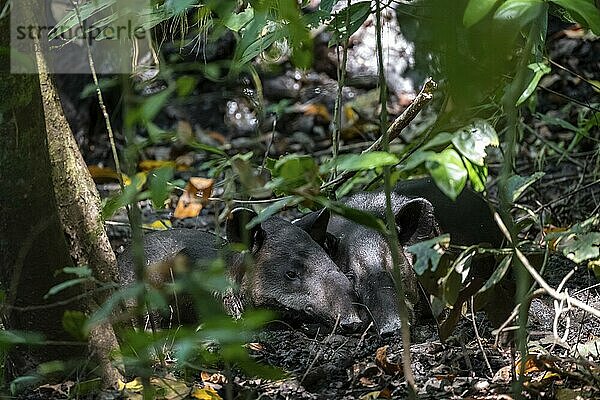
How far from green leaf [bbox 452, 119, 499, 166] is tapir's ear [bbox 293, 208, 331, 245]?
1.66 metres

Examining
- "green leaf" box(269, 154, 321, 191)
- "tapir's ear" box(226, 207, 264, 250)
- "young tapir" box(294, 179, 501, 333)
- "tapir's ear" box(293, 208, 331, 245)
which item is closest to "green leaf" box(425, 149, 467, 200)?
"green leaf" box(269, 154, 321, 191)

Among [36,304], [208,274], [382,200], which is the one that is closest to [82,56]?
[382,200]

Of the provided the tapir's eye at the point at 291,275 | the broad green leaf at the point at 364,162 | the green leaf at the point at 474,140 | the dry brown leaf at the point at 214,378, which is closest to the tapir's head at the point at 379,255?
the tapir's eye at the point at 291,275

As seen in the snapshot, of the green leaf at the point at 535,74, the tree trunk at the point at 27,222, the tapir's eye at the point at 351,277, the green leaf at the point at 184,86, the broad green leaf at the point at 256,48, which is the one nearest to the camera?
the green leaf at the point at 184,86

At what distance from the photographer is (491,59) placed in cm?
115

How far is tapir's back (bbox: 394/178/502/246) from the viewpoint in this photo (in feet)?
15.2

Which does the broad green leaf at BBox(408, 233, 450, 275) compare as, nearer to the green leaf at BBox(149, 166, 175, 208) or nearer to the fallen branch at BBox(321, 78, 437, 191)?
the green leaf at BBox(149, 166, 175, 208)

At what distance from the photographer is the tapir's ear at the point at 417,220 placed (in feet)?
14.1

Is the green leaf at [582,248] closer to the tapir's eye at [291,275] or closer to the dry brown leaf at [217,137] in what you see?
the tapir's eye at [291,275]

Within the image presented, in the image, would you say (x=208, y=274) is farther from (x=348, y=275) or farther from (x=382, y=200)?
(x=382, y=200)

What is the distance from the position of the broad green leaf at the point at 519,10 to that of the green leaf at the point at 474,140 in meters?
0.40

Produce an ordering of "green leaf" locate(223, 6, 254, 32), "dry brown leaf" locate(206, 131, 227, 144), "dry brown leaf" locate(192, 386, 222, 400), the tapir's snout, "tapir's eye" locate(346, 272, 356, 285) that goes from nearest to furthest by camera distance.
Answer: "dry brown leaf" locate(192, 386, 222, 400) < "green leaf" locate(223, 6, 254, 32) < the tapir's snout < "tapir's eye" locate(346, 272, 356, 285) < "dry brown leaf" locate(206, 131, 227, 144)

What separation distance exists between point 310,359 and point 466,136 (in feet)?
3.58

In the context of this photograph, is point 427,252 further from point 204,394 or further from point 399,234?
point 399,234
